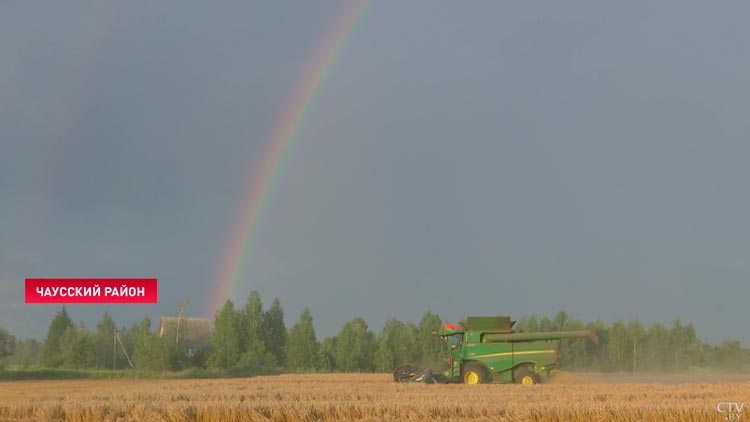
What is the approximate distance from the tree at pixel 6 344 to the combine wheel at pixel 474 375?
2694 inches

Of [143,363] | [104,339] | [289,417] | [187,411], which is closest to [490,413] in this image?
[289,417]

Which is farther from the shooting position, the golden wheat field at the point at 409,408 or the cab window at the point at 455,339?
the cab window at the point at 455,339

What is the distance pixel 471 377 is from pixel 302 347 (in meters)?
47.7

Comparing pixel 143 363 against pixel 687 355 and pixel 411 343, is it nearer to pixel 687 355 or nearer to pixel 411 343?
pixel 411 343

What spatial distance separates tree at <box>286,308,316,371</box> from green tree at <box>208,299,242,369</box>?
5.55 meters

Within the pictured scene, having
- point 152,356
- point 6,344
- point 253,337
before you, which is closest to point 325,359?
point 253,337

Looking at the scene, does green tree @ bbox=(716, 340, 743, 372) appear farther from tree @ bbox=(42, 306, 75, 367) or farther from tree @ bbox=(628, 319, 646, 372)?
tree @ bbox=(42, 306, 75, 367)

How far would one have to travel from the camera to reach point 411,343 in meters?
89.3

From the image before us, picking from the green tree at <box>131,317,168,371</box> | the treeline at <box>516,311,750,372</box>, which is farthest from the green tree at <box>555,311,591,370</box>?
the green tree at <box>131,317,168,371</box>

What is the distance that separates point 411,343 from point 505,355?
48.9 meters

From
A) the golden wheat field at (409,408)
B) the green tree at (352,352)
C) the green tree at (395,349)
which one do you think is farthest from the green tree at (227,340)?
the golden wheat field at (409,408)

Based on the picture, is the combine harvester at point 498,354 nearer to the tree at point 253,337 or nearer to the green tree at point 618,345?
the tree at point 253,337

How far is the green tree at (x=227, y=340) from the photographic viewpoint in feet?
277

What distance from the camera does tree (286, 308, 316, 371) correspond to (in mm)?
86438
